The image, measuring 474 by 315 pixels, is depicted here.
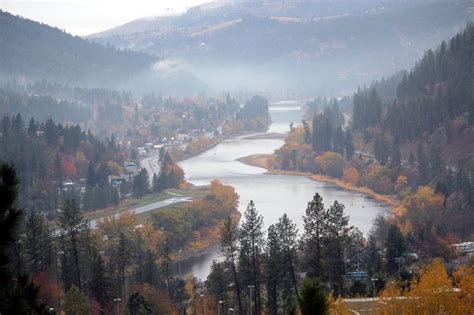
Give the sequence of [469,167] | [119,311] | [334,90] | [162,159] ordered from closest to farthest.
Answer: [119,311] < [469,167] < [162,159] < [334,90]

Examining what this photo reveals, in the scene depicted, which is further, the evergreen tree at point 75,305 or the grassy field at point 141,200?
the grassy field at point 141,200

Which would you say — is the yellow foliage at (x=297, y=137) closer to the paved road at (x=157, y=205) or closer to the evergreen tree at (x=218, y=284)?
the paved road at (x=157, y=205)

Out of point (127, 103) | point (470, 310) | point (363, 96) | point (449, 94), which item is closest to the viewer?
point (470, 310)

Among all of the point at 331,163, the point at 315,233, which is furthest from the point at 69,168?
the point at 315,233

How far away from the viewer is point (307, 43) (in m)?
148

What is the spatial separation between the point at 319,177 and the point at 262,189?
5.65 m

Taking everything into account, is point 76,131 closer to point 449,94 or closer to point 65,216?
point 449,94

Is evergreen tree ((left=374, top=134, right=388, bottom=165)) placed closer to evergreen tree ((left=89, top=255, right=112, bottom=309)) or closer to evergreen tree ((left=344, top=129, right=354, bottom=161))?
evergreen tree ((left=344, top=129, right=354, bottom=161))

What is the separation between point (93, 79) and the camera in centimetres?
9281

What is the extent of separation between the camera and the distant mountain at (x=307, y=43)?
415 ft

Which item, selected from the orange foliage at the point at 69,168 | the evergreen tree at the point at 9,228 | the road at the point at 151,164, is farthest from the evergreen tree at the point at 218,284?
the road at the point at 151,164

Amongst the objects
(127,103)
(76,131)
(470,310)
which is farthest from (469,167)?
(127,103)

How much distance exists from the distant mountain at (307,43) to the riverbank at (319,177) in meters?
60.2

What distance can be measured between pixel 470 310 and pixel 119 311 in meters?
7.42
